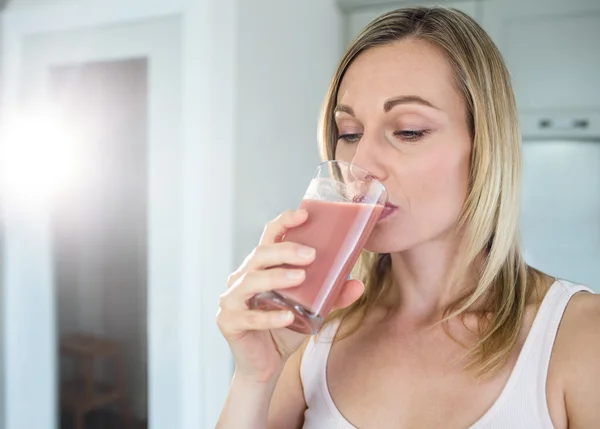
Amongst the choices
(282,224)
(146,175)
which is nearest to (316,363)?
(282,224)

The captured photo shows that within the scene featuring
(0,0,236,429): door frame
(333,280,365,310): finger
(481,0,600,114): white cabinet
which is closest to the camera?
(333,280,365,310): finger

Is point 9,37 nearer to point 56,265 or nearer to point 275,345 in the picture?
point 56,265

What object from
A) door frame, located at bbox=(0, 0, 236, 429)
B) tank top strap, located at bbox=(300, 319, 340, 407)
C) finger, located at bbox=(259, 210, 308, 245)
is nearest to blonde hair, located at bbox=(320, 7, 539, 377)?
tank top strap, located at bbox=(300, 319, 340, 407)

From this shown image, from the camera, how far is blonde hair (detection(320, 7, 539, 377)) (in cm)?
89

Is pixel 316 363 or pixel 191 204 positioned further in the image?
pixel 191 204

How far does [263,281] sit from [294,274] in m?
0.04

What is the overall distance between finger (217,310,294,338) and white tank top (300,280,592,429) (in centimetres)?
25

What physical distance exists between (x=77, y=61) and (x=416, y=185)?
167 centimetres

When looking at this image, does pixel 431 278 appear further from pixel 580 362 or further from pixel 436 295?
pixel 580 362

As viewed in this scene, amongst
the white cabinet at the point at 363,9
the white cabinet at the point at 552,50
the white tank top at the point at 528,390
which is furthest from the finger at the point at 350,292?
the white cabinet at the point at 363,9

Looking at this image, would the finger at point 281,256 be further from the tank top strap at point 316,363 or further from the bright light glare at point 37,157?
the bright light glare at point 37,157

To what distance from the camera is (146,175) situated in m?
1.96

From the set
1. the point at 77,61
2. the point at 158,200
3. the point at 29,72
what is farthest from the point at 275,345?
the point at 29,72

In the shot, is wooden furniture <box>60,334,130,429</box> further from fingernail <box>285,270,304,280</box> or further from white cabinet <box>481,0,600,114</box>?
white cabinet <box>481,0,600,114</box>
